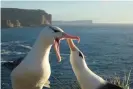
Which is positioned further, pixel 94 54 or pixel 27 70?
pixel 94 54

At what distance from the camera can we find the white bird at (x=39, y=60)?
395 centimetres

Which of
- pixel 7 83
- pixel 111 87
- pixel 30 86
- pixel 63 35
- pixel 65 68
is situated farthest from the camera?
pixel 65 68

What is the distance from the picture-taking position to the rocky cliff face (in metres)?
118

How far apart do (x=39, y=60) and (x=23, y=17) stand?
126571 millimetres

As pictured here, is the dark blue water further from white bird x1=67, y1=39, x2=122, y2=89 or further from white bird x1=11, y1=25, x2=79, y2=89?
white bird x1=11, y1=25, x2=79, y2=89

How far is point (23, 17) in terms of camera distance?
424 ft

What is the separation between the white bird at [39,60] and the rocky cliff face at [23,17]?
363 feet

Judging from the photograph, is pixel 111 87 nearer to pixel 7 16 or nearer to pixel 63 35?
pixel 63 35

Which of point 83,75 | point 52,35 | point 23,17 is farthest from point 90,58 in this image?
point 23,17

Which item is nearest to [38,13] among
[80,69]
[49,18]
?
[49,18]

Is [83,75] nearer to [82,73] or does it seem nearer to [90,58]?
[82,73]

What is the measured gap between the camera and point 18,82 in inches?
167

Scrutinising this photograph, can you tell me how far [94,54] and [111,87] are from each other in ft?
148

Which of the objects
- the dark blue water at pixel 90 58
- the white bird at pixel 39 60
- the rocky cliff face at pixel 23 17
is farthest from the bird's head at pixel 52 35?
the rocky cliff face at pixel 23 17
